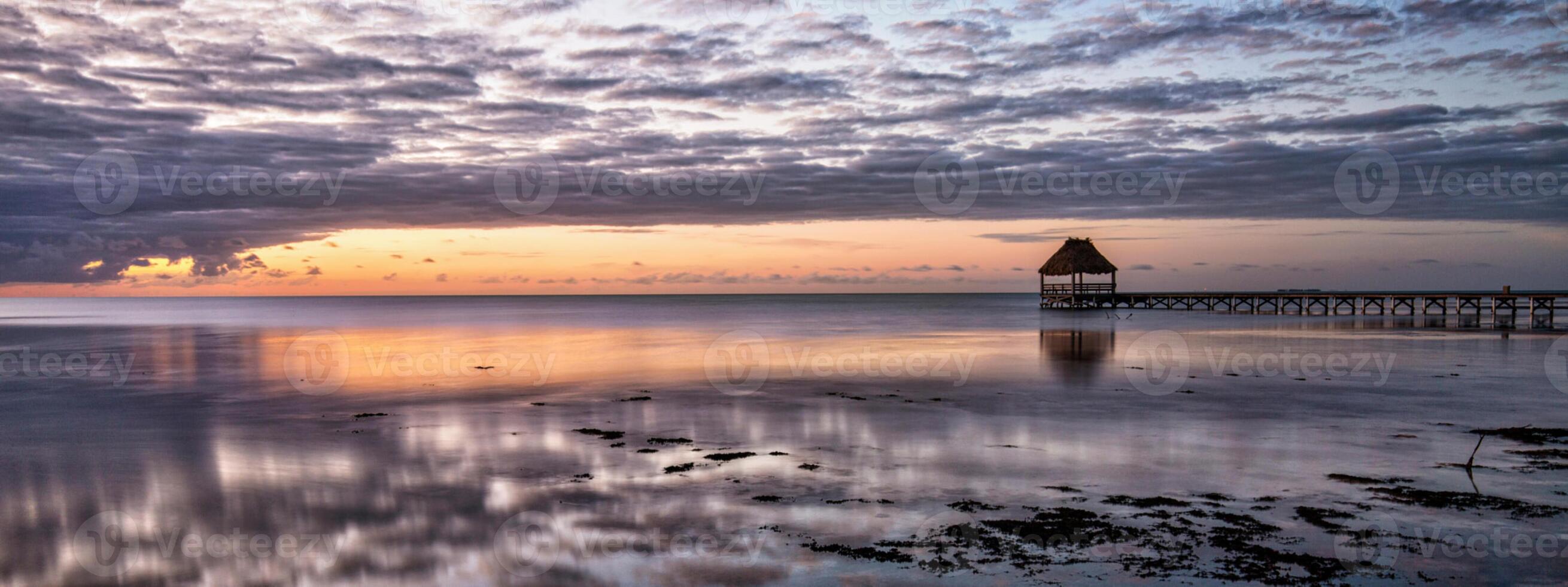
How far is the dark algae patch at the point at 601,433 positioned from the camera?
16.1m

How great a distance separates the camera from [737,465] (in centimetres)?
1332

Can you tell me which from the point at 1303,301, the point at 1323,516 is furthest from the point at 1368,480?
the point at 1303,301

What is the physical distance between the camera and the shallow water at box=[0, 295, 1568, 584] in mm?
8766

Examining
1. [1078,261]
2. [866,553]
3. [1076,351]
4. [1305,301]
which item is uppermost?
[1078,261]

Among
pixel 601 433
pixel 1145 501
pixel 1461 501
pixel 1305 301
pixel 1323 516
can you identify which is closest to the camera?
pixel 1323 516

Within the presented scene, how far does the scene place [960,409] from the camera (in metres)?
19.5

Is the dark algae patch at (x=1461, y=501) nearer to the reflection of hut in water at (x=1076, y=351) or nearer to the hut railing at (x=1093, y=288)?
the reflection of hut in water at (x=1076, y=351)

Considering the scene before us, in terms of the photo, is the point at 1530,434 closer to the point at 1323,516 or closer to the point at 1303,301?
the point at 1323,516

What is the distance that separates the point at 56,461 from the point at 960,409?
16335 mm

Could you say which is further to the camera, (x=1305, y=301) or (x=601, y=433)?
(x=1305, y=301)

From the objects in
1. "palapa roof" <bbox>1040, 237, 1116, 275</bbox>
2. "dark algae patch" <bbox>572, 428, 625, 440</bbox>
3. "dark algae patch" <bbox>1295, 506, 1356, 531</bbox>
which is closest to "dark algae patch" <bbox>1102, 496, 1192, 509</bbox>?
"dark algae patch" <bbox>1295, 506, 1356, 531</bbox>

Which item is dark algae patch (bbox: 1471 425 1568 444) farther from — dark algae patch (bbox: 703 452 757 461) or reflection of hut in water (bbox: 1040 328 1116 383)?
dark algae patch (bbox: 703 452 757 461)

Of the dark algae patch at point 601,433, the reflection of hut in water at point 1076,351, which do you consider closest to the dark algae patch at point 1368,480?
the dark algae patch at point 601,433

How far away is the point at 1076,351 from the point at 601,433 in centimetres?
2526
